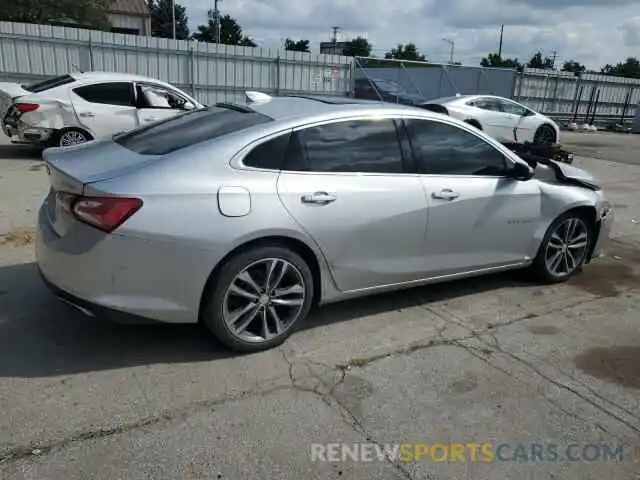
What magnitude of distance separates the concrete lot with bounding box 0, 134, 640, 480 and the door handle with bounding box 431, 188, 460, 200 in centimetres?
90

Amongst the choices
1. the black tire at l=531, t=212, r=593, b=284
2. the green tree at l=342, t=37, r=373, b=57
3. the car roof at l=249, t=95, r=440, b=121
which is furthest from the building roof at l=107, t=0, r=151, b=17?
the black tire at l=531, t=212, r=593, b=284

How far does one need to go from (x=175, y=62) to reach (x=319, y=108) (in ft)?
47.6

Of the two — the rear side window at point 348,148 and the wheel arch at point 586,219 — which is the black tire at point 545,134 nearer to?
the wheel arch at point 586,219

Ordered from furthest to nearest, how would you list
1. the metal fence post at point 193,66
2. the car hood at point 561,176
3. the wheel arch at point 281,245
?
the metal fence post at point 193,66 < the car hood at point 561,176 < the wheel arch at point 281,245

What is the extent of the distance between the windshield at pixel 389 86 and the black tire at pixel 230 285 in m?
17.5

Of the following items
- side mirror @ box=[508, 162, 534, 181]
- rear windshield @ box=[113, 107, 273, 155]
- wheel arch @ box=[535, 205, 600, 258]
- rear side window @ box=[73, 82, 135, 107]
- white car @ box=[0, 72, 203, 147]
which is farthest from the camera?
rear side window @ box=[73, 82, 135, 107]

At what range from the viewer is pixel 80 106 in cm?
952

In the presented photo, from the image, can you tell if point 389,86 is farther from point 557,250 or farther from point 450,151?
point 450,151

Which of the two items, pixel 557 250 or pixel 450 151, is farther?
pixel 557 250

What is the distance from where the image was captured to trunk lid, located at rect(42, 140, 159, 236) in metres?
Answer: 3.10

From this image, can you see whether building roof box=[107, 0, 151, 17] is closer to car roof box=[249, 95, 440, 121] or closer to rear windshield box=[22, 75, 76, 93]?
rear windshield box=[22, 75, 76, 93]

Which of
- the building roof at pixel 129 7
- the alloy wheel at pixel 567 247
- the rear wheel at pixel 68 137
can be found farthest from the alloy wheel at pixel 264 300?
the building roof at pixel 129 7

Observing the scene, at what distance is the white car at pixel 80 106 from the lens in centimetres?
927

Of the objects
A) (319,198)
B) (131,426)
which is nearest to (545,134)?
(319,198)
